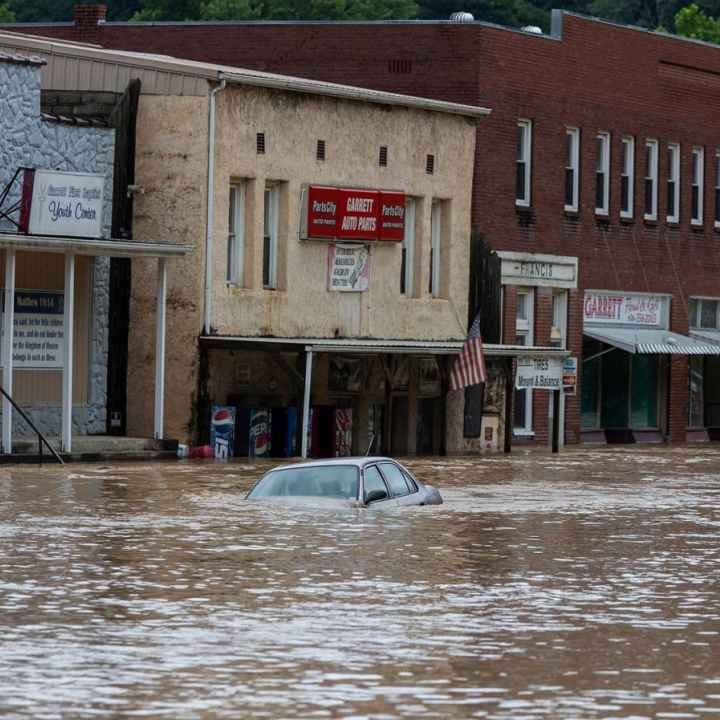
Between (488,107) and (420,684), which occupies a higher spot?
(488,107)

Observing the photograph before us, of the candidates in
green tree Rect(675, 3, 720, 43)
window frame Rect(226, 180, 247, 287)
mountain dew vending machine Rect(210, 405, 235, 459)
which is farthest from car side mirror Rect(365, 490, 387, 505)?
green tree Rect(675, 3, 720, 43)

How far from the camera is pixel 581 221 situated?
186 ft

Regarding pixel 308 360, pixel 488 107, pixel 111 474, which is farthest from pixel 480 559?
pixel 488 107

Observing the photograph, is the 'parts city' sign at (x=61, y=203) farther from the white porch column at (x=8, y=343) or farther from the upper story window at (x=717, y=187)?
the upper story window at (x=717, y=187)

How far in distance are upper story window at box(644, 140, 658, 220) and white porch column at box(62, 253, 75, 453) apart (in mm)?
22778

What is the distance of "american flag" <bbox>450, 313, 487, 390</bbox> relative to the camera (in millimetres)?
46969

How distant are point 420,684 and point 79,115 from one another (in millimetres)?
31486

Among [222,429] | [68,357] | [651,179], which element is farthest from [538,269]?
[68,357]

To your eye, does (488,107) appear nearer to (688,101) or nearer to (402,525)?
(688,101)

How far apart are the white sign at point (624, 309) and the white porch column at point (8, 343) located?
21.0 m

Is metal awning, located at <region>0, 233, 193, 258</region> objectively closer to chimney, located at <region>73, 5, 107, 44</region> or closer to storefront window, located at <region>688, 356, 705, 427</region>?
chimney, located at <region>73, 5, 107, 44</region>

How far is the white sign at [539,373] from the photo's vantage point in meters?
48.7

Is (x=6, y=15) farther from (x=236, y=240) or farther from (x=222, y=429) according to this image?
(x=222, y=429)

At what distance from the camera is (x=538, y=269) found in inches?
2169
